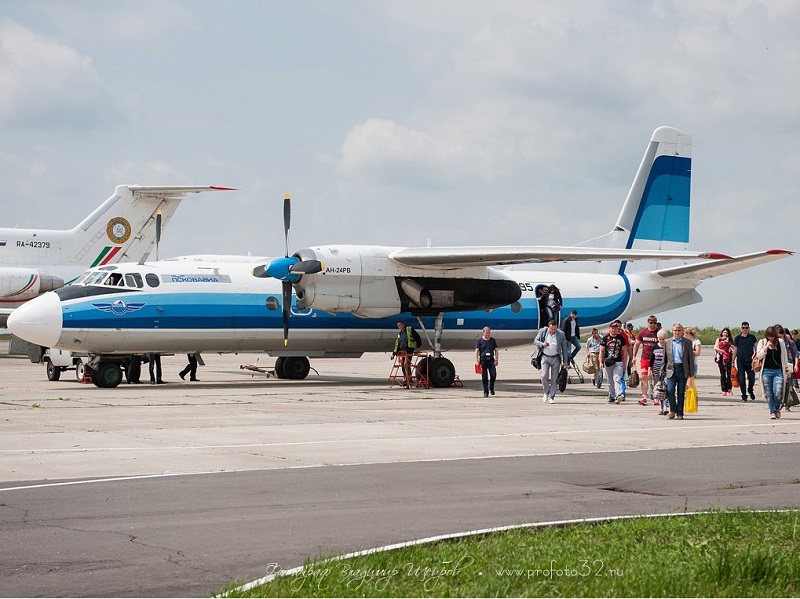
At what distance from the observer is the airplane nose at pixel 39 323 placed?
84.0ft

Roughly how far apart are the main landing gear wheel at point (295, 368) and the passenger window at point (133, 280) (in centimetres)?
625

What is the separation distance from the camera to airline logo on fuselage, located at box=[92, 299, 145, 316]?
26234 millimetres

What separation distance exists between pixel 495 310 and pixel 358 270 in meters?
5.66

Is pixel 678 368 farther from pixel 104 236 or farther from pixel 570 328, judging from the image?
pixel 104 236

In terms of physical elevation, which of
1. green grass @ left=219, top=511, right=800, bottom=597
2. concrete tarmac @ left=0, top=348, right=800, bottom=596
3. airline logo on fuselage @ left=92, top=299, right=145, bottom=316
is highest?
airline logo on fuselage @ left=92, top=299, right=145, bottom=316

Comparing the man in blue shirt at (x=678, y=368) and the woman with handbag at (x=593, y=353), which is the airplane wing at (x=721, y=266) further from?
the man in blue shirt at (x=678, y=368)

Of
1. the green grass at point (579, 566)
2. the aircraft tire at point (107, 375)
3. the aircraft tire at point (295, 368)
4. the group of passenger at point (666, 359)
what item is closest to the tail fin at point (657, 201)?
the group of passenger at point (666, 359)

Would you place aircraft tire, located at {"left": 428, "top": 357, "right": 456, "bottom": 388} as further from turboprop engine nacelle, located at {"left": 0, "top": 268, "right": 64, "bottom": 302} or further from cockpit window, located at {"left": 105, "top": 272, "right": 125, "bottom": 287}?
turboprop engine nacelle, located at {"left": 0, "top": 268, "right": 64, "bottom": 302}

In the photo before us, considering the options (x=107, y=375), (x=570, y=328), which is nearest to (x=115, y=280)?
(x=107, y=375)

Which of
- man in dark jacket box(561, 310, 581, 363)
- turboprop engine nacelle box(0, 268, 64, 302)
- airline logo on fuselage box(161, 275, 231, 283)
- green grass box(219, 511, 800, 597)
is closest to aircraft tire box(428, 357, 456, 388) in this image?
man in dark jacket box(561, 310, 581, 363)

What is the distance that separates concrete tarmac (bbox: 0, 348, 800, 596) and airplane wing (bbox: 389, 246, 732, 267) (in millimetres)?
5348

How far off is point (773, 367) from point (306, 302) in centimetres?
1217

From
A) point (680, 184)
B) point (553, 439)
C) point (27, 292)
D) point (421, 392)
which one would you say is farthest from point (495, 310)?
point (27, 292)

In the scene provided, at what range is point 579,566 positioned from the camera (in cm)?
732
